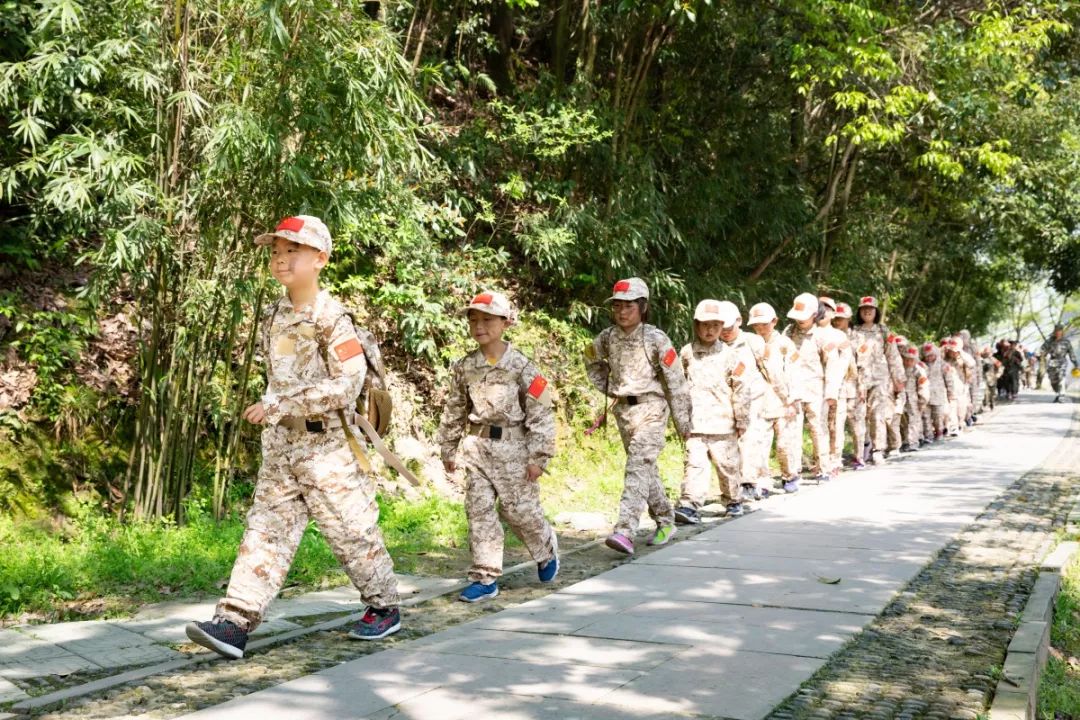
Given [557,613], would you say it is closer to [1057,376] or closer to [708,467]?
[708,467]

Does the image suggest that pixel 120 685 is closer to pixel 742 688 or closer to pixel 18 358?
pixel 742 688

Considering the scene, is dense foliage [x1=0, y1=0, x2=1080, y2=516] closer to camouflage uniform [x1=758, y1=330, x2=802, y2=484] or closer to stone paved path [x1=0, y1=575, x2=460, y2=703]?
stone paved path [x1=0, y1=575, x2=460, y2=703]

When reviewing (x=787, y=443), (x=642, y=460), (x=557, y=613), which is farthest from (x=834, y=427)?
(x=557, y=613)

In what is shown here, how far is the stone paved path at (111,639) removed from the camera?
184 inches

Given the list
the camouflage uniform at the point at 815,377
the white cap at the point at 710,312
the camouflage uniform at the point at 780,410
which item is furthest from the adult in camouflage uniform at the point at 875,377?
the white cap at the point at 710,312

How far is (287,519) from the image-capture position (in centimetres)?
518

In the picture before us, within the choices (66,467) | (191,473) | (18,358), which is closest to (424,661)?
(191,473)

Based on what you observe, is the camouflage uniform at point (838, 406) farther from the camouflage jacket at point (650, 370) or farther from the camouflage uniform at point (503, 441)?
the camouflage uniform at point (503, 441)

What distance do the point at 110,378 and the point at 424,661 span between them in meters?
4.73

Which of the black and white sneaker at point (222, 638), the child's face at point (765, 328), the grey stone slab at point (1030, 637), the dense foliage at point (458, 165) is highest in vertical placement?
the dense foliage at point (458, 165)

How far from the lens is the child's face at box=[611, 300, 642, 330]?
7.98 m

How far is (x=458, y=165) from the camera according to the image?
12602 mm

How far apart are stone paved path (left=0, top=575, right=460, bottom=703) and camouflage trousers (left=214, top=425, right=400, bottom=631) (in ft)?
1.66

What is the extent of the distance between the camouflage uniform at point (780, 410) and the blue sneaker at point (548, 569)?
14.3 ft
